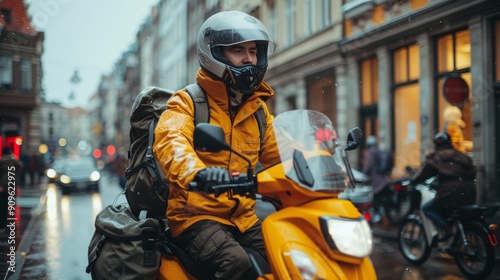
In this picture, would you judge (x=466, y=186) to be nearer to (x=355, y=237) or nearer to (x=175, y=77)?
(x=355, y=237)

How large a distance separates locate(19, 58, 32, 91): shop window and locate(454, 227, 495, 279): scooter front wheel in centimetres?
534

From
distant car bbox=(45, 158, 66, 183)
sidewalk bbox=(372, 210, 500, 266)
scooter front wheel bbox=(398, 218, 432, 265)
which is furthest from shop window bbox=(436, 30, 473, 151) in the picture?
distant car bbox=(45, 158, 66, 183)

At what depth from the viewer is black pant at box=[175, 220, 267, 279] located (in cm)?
254

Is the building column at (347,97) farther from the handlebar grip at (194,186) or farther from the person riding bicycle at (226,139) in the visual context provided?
the handlebar grip at (194,186)

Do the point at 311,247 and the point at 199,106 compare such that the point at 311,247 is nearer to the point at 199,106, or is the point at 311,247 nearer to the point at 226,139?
the point at 226,139

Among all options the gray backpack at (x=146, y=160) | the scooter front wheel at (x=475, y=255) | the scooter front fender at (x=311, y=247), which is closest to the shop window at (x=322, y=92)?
the scooter front wheel at (x=475, y=255)

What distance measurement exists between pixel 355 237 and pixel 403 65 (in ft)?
45.1

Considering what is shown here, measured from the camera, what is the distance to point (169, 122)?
2758 mm

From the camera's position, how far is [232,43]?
2.88 meters

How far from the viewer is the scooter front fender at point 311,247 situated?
2232 mm

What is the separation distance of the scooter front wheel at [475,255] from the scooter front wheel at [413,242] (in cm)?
62

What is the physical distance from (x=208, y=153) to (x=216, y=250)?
1.71ft

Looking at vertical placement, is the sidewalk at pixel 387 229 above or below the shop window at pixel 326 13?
below

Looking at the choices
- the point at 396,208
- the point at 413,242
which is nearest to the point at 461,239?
the point at 413,242
